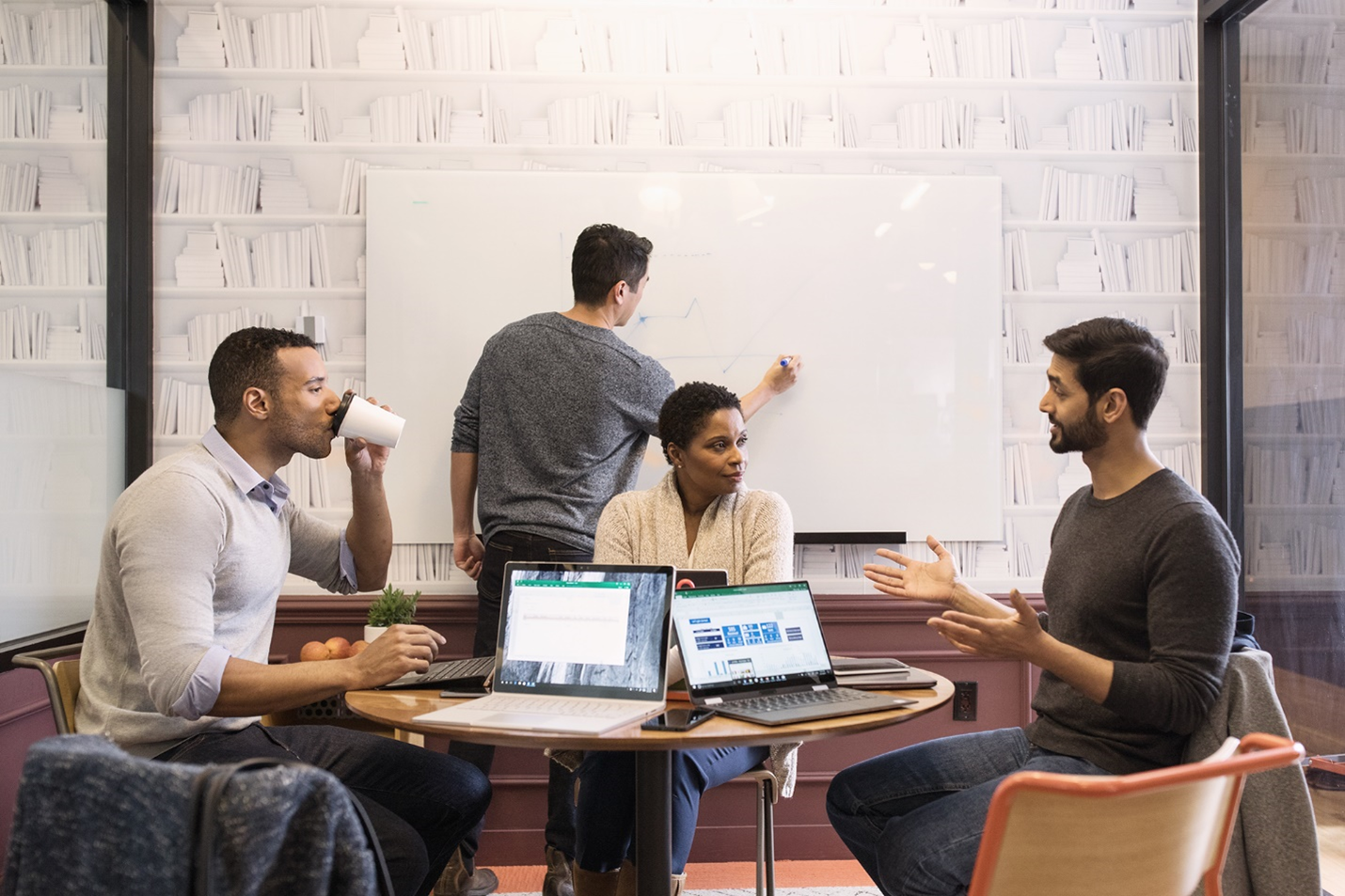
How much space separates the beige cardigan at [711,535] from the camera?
2.38 meters

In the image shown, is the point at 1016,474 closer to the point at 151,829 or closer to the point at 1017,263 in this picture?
the point at 1017,263

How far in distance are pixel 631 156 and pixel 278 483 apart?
1640 millimetres

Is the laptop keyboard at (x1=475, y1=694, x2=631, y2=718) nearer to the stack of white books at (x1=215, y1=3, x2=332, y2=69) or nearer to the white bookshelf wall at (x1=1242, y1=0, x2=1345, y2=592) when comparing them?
the white bookshelf wall at (x1=1242, y1=0, x2=1345, y2=592)

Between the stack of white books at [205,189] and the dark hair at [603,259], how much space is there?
3.70 ft

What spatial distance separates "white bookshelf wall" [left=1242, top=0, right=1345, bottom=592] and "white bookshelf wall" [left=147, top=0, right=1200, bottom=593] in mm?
216

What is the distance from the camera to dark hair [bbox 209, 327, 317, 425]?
2043 mm

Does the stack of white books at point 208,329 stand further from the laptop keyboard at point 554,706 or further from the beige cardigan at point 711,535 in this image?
the laptop keyboard at point 554,706

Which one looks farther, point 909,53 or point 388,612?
point 909,53

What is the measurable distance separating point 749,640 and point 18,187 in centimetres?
228

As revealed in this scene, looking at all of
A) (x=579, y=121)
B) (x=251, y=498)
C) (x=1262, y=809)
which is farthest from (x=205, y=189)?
(x=1262, y=809)

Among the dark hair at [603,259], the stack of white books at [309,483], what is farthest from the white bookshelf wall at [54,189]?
the dark hair at [603,259]

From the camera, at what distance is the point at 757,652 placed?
185 centimetres

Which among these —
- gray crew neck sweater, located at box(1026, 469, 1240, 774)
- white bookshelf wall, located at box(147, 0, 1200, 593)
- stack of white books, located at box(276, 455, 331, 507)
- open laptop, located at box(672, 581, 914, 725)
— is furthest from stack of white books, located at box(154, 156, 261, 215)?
gray crew neck sweater, located at box(1026, 469, 1240, 774)

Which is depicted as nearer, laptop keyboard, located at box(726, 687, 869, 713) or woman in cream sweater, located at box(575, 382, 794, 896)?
laptop keyboard, located at box(726, 687, 869, 713)
